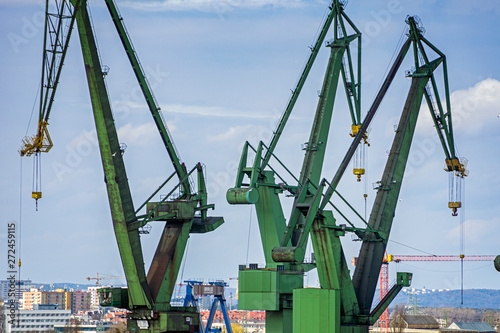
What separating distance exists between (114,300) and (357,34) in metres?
25.6

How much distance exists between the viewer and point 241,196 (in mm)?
58062

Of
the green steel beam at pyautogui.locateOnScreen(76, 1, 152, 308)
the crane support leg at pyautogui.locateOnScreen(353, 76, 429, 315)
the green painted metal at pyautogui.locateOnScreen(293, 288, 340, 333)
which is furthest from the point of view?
the crane support leg at pyautogui.locateOnScreen(353, 76, 429, 315)

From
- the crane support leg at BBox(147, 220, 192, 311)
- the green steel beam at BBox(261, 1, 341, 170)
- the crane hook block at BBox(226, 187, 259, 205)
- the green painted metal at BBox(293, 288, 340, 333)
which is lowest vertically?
the green painted metal at BBox(293, 288, 340, 333)

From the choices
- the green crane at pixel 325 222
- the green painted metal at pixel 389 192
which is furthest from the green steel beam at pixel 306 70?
the green painted metal at pixel 389 192

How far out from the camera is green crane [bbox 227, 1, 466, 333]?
48.9 m

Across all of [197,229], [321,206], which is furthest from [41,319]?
[321,206]

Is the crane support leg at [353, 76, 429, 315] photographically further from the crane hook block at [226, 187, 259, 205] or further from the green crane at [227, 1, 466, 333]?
the crane hook block at [226, 187, 259, 205]

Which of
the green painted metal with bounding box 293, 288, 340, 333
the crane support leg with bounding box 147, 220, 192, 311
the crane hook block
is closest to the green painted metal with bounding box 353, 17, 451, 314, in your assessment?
the green painted metal with bounding box 293, 288, 340, 333

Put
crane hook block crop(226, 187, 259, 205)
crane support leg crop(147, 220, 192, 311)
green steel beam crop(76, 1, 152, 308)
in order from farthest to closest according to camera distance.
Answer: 1. crane hook block crop(226, 187, 259, 205)
2. crane support leg crop(147, 220, 192, 311)
3. green steel beam crop(76, 1, 152, 308)

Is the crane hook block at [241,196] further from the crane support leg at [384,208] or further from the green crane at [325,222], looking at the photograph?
the crane support leg at [384,208]

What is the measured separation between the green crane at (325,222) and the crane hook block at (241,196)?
0.21ft

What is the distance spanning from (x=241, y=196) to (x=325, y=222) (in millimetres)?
9100

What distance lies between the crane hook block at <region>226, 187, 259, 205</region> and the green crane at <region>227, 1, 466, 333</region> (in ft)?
0.21

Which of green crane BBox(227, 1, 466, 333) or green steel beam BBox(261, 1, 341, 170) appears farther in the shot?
green steel beam BBox(261, 1, 341, 170)
